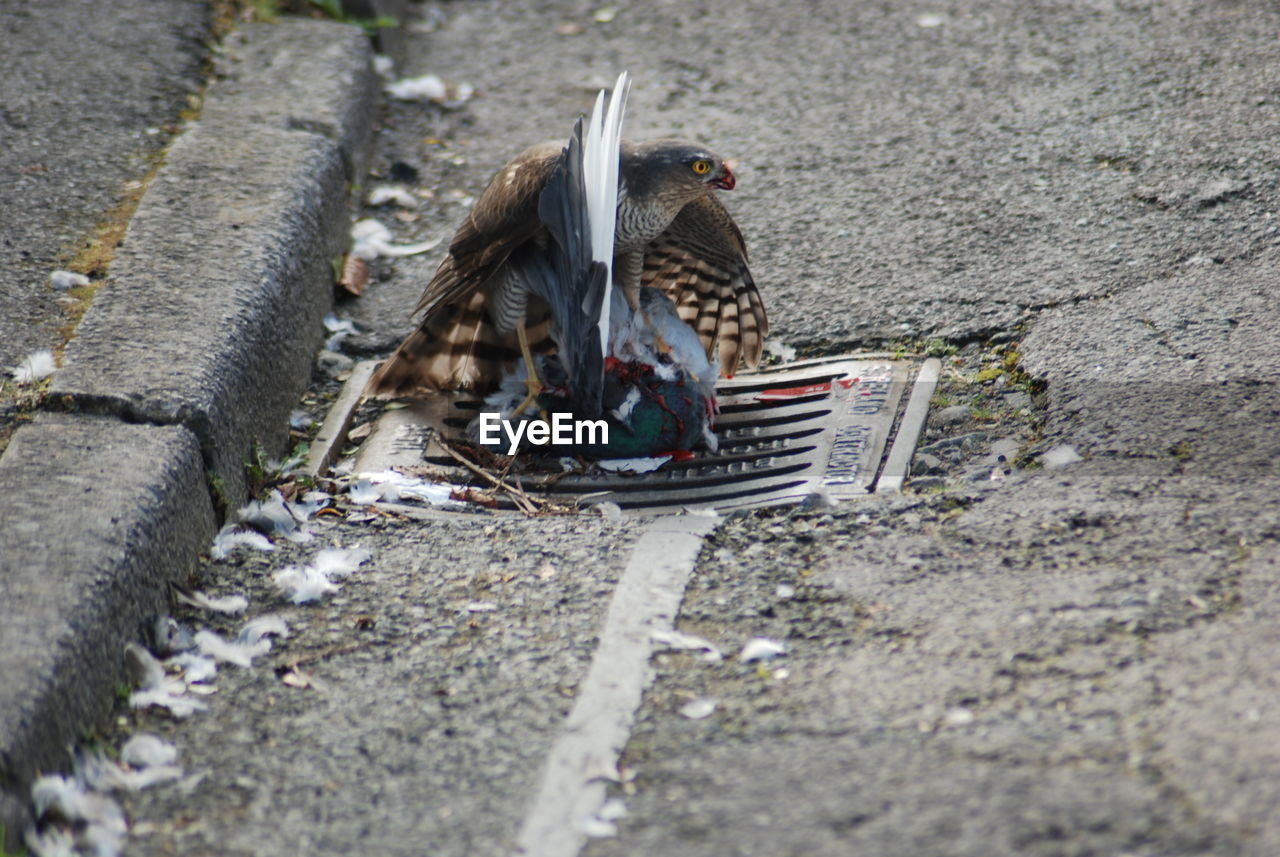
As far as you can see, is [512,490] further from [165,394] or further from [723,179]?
[723,179]

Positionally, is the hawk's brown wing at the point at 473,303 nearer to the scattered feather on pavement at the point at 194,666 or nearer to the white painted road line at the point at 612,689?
the white painted road line at the point at 612,689

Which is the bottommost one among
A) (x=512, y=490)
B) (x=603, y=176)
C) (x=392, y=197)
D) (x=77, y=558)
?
(x=512, y=490)

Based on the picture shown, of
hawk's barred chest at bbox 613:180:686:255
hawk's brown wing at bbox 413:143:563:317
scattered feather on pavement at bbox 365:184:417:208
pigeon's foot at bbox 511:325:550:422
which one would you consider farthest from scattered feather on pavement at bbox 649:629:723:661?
scattered feather on pavement at bbox 365:184:417:208

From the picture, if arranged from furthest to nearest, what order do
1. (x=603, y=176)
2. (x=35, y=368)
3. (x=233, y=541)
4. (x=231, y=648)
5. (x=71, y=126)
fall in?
(x=71, y=126) → (x=603, y=176) → (x=35, y=368) → (x=233, y=541) → (x=231, y=648)

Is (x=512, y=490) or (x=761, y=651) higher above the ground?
(x=761, y=651)

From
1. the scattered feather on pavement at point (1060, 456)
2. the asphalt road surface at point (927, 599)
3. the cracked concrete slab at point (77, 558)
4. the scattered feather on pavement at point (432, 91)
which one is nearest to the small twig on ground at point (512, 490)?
the asphalt road surface at point (927, 599)

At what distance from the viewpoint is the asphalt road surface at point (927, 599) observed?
1.91 metres

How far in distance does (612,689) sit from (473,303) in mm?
1564

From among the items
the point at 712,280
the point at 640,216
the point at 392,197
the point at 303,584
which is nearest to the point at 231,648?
the point at 303,584

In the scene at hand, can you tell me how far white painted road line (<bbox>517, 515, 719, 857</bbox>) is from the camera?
6.34 ft

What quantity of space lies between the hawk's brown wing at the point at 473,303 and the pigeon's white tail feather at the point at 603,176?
126 mm

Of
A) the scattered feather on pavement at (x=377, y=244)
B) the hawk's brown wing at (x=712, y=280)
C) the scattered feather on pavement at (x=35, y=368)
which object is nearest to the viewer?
the scattered feather on pavement at (x=35, y=368)

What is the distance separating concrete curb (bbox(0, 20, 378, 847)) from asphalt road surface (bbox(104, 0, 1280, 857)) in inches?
7.2

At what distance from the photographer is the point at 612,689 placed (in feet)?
7.32
